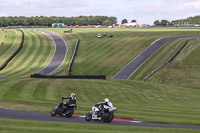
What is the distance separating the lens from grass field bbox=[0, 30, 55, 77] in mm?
87750

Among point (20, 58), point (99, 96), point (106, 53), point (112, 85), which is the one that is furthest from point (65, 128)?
point (20, 58)

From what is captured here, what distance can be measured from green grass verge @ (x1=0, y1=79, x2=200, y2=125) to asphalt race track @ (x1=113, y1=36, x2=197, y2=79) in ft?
59.8

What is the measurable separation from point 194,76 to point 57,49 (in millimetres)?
54721

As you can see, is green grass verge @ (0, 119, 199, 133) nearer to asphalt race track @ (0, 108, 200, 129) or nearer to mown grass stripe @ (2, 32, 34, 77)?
asphalt race track @ (0, 108, 200, 129)

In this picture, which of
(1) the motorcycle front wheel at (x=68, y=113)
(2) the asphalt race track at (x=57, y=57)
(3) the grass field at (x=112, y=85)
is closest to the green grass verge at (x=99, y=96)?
(3) the grass field at (x=112, y=85)

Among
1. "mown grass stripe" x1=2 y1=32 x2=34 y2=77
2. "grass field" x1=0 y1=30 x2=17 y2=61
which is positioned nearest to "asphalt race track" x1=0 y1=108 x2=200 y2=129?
"mown grass stripe" x1=2 y1=32 x2=34 y2=77

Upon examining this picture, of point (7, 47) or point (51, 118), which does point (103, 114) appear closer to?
point (51, 118)

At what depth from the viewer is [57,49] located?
11562 centimetres

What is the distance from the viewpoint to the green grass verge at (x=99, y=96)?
109 ft

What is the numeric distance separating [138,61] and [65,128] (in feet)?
226

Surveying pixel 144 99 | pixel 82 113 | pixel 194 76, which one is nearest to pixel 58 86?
pixel 144 99

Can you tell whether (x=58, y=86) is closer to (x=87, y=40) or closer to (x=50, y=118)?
(x=50, y=118)

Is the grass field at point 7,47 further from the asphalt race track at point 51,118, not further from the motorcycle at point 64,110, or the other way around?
the motorcycle at point 64,110

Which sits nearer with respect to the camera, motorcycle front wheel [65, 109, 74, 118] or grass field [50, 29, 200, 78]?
motorcycle front wheel [65, 109, 74, 118]
